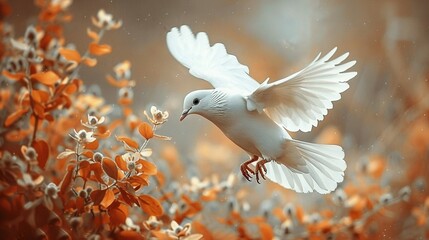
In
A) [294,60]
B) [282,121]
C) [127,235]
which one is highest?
[294,60]

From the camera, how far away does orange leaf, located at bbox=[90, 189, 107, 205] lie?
480 mm

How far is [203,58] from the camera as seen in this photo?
529 mm

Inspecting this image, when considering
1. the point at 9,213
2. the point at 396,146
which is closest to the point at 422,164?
the point at 396,146

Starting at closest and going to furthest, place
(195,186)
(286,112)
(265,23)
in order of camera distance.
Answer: (286,112) < (195,186) < (265,23)

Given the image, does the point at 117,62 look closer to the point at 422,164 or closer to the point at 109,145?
the point at 109,145

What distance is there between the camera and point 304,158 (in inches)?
18.3

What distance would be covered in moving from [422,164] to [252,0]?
336 millimetres

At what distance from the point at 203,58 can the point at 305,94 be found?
0.12 meters

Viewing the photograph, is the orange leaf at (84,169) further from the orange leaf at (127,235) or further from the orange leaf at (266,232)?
the orange leaf at (266,232)

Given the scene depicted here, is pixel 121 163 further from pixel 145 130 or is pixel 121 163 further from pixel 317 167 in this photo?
pixel 317 167

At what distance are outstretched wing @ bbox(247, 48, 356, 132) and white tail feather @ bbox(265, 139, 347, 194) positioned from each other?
0.02 m

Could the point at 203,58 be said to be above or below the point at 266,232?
above

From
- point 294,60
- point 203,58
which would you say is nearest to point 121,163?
point 203,58

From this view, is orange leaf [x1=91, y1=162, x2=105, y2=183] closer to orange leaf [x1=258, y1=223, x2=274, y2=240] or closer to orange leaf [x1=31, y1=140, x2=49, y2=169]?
orange leaf [x1=31, y1=140, x2=49, y2=169]
